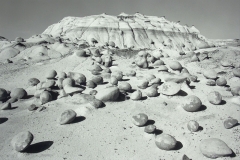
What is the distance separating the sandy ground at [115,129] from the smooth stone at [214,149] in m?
0.15

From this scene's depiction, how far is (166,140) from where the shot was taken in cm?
366

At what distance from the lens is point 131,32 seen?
92.3 ft

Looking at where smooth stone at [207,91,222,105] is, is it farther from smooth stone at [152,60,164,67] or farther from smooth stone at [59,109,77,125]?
smooth stone at [59,109,77,125]

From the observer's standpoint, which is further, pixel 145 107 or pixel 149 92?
pixel 149 92

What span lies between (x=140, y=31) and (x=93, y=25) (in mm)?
8240

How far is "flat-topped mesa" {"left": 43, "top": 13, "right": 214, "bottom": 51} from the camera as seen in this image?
26.9m

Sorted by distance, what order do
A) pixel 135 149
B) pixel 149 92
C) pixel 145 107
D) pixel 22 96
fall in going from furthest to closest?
1. pixel 22 96
2. pixel 149 92
3. pixel 145 107
4. pixel 135 149

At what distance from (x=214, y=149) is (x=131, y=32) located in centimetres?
2654

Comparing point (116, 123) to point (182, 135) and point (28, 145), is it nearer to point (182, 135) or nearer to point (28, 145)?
point (182, 135)

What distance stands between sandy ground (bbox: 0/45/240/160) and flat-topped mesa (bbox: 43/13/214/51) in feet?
67.6

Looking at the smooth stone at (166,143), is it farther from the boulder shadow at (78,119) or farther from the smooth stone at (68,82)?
the smooth stone at (68,82)

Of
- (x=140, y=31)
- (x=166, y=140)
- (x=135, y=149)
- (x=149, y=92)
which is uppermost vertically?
(x=140, y=31)

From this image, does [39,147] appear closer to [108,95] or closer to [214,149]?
[108,95]

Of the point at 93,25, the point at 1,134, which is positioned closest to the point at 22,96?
the point at 1,134
